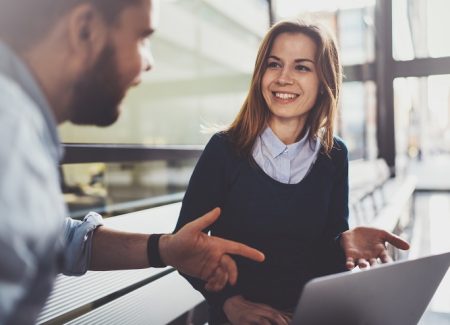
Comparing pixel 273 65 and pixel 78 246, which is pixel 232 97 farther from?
pixel 78 246

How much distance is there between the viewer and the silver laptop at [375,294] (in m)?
0.71

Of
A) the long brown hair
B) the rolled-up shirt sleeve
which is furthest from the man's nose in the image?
the long brown hair

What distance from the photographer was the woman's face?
1.30 m

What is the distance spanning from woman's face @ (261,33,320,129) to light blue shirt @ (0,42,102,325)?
0.87 m

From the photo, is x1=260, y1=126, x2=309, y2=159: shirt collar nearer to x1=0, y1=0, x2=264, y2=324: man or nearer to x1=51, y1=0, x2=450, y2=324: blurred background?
x1=51, y1=0, x2=450, y2=324: blurred background

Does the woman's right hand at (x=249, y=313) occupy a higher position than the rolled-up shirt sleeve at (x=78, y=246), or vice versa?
the rolled-up shirt sleeve at (x=78, y=246)

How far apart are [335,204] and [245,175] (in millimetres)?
286

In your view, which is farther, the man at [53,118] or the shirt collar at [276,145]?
the shirt collar at [276,145]

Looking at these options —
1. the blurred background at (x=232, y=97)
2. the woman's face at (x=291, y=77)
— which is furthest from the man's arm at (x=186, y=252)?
the woman's face at (x=291, y=77)

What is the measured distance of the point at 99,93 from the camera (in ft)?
2.19

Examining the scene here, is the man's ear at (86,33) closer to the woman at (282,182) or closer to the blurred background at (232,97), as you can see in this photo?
the blurred background at (232,97)

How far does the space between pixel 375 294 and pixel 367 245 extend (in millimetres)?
415

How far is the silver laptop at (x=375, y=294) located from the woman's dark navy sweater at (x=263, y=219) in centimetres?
36

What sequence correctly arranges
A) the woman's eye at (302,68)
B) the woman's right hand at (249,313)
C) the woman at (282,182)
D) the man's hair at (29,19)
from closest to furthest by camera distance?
the man's hair at (29,19), the woman's right hand at (249,313), the woman at (282,182), the woman's eye at (302,68)
